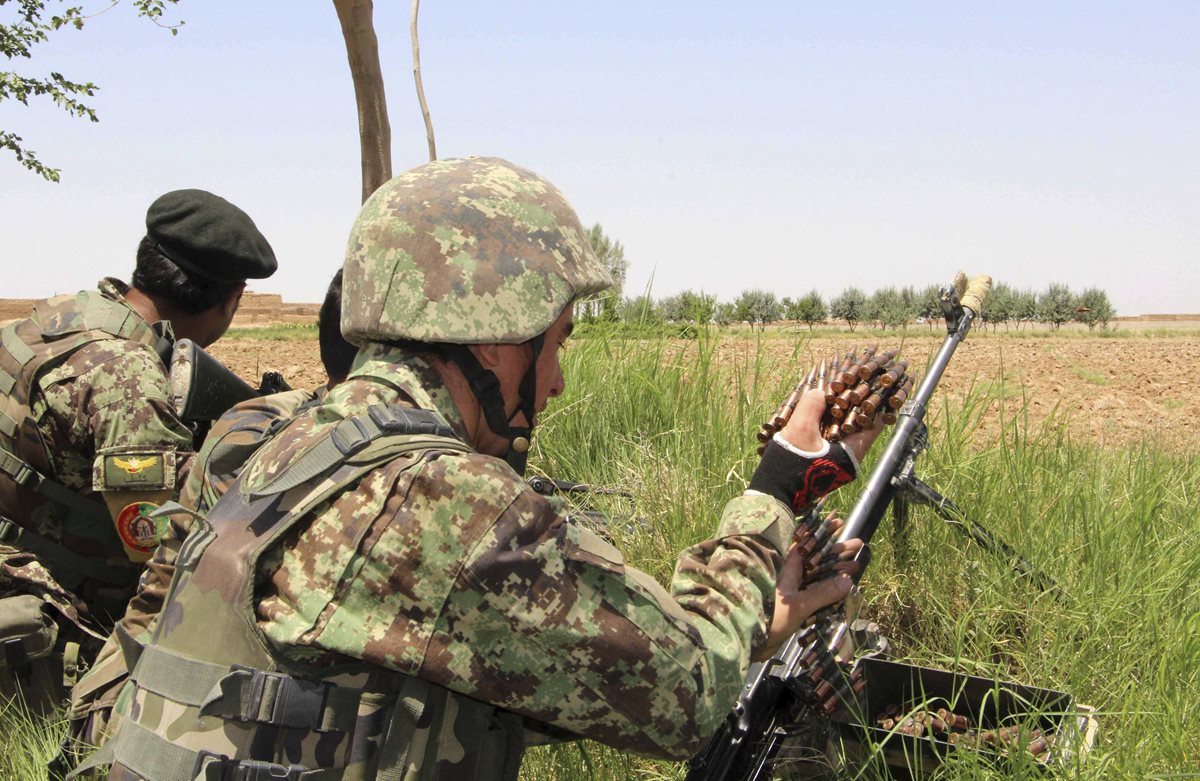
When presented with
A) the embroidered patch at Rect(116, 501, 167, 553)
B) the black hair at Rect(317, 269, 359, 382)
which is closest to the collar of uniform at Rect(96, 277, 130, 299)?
the embroidered patch at Rect(116, 501, 167, 553)

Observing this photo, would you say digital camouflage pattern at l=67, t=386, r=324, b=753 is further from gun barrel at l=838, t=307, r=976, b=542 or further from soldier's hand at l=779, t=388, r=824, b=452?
gun barrel at l=838, t=307, r=976, b=542

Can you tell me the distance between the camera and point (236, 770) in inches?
68.9

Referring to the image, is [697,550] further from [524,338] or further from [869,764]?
[869,764]

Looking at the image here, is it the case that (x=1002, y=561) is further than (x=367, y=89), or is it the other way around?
(x=367, y=89)

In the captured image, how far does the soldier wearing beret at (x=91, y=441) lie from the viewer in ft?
11.7

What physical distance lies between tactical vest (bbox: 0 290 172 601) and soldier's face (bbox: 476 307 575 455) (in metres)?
2.17

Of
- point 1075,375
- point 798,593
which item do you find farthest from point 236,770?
point 1075,375

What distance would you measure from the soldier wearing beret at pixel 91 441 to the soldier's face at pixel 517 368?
1.83 metres

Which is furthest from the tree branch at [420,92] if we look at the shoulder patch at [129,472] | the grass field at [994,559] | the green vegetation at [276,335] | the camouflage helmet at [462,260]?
the green vegetation at [276,335]

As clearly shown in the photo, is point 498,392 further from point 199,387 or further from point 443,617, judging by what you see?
point 199,387

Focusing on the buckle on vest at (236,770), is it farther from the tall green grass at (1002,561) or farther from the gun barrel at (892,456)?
the gun barrel at (892,456)

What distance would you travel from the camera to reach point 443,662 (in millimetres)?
1719

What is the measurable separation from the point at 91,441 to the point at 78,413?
0.41 ft

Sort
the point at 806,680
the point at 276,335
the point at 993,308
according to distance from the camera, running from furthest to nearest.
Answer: the point at 993,308 < the point at 276,335 < the point at 806,680
